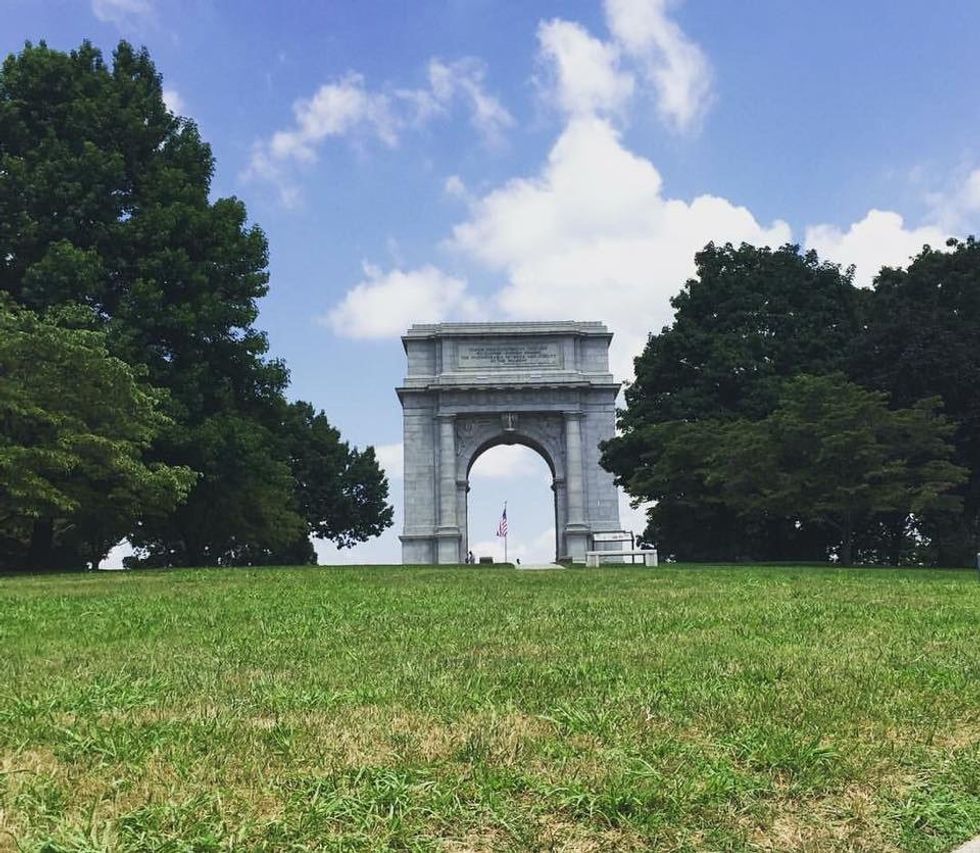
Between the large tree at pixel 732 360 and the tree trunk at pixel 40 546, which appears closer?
the tree trunk at pixel 40 546

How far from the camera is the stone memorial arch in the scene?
48406mm

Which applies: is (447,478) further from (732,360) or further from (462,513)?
(732,360)

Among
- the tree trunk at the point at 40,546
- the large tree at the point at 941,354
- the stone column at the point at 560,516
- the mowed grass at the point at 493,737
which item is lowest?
the mowed grass at the point at 493,737

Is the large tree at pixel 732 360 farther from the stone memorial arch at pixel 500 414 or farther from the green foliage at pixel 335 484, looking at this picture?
the green foliage at pixel 335 484

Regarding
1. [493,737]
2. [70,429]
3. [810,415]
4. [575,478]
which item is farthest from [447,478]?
[493,737]

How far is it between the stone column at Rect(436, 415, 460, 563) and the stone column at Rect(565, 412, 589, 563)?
235 inches

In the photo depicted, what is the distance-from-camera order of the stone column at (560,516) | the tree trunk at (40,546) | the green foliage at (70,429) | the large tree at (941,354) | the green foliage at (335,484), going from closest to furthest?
the green foliage at (70,429) → the tree trunk at (40,546) → the large tree at (941,354) → the stone column at (560,516) → the green foliage at (335,484)

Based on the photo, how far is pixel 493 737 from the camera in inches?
192

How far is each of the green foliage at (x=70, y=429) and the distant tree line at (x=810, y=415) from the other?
18905 mm

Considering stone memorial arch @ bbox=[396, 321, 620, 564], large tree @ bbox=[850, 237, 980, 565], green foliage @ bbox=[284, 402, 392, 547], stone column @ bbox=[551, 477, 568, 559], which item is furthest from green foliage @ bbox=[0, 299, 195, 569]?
green foliage @ bbox=[284, 402, 392, 547]

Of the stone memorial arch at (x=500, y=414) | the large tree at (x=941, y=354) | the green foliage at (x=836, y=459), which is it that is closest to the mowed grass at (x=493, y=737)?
the green foliage at (x=836, y=459)

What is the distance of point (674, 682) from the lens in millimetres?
6410

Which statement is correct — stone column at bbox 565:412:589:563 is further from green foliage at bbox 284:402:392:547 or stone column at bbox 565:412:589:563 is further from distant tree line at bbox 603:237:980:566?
green foliage at bbox 284:402:392:547

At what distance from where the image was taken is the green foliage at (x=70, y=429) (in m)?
23.1
